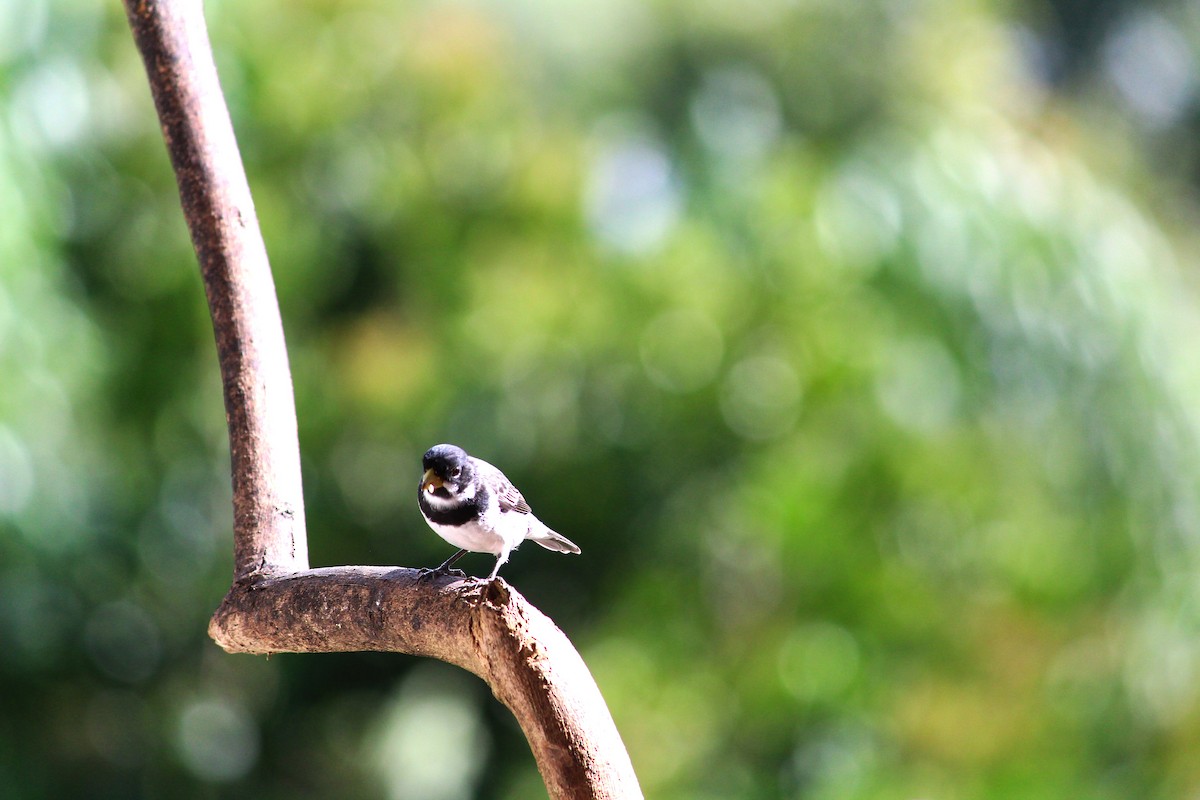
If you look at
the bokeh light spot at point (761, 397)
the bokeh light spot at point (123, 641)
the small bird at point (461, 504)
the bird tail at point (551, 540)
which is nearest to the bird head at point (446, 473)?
the small bird at point (461, 504)

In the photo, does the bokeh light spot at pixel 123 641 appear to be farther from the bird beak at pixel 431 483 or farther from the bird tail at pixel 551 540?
the bird beak at pixel 431 483

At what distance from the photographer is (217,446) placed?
3508 millimetres

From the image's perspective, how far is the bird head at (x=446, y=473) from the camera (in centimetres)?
146

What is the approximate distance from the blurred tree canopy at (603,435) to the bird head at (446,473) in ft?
6.23

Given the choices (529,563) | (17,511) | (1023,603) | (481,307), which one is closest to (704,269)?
(481,307)

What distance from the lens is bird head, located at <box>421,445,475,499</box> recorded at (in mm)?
1458

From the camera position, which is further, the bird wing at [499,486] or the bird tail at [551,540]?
the bird tail at [551,540]

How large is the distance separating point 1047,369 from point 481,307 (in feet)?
6.13

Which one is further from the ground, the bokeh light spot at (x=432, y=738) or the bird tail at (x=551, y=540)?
the bird tail at (x=551, y=540)

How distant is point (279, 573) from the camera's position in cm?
110

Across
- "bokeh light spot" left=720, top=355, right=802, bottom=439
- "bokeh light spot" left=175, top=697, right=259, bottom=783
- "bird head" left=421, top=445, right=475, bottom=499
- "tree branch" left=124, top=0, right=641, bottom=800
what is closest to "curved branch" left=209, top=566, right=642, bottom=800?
"tree branch" left=124, top=0, right=641, bottom=800

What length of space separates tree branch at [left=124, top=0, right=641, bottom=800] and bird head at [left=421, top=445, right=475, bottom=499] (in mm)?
271

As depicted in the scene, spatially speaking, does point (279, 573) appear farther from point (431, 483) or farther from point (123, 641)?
point (123, 641)

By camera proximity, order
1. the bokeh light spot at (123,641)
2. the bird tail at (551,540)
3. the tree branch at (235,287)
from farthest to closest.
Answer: the bokeh light spot at (123,641) < the bird tail at (551,540) < the tree branch at (235,287)
